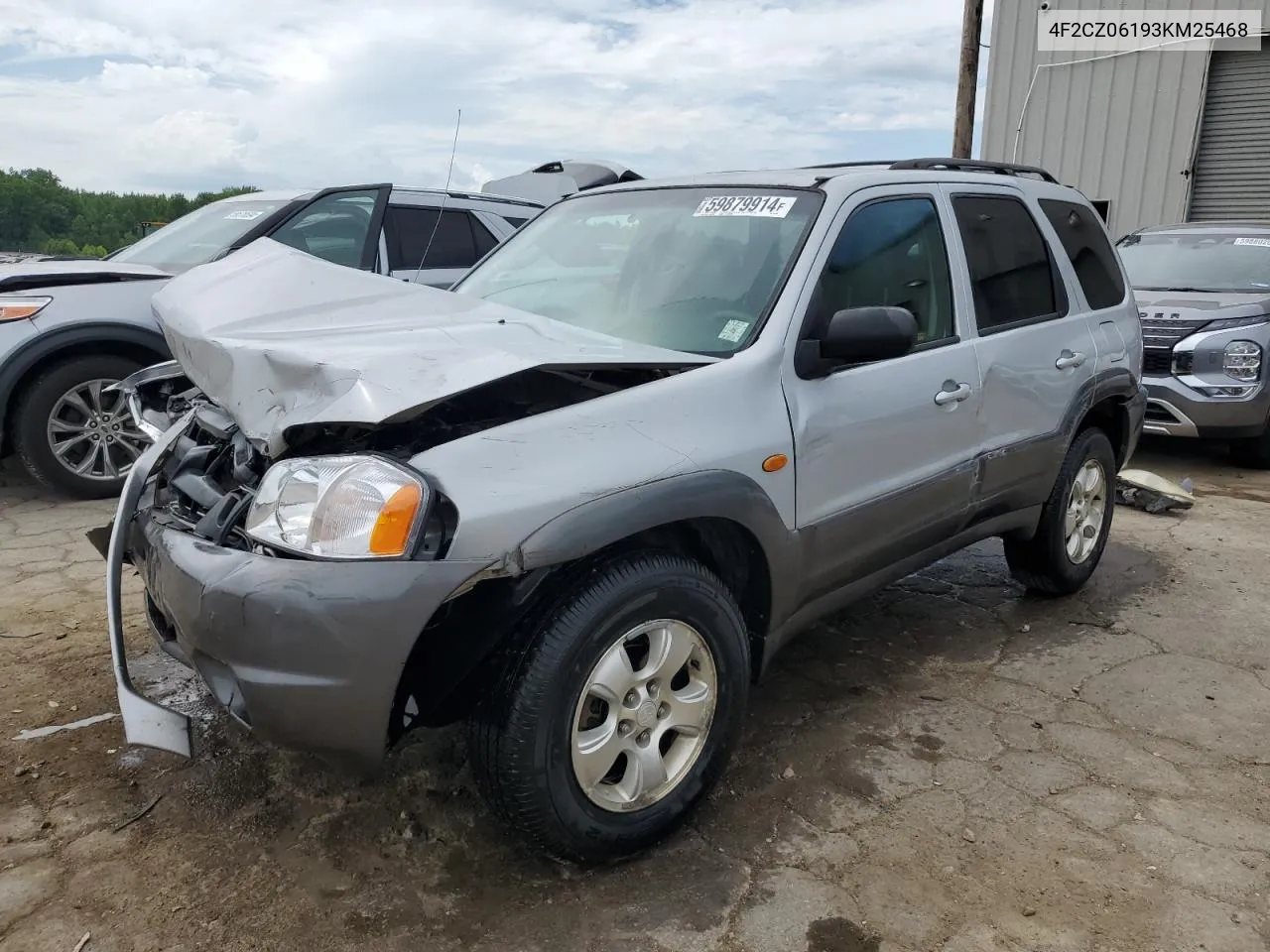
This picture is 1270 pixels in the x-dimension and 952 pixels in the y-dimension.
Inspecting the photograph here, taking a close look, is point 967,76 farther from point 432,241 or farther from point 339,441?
point 339,441

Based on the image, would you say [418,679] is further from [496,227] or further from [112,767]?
[496,227]

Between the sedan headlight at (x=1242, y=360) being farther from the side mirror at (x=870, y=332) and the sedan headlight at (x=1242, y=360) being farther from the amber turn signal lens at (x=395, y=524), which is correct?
the amber turn signal lens at (x=395, y=524)

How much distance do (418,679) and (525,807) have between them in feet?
1.22

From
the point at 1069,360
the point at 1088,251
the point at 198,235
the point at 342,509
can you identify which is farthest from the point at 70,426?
the point at 1088,251

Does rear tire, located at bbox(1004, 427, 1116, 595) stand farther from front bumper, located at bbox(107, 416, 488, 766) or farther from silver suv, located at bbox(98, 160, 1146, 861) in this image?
front bumper, located at bbox(107, 416, 488, 766)

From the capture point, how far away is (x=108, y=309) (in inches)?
214


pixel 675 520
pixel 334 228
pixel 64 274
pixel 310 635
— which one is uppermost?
pixel 334 228

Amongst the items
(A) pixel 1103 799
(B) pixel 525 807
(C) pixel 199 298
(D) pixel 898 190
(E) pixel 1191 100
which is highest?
(E) pixel 1191 100

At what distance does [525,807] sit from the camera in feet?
7.04

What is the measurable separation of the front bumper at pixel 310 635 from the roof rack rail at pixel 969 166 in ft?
7.78

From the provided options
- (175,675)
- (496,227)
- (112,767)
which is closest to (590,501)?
(112,767)

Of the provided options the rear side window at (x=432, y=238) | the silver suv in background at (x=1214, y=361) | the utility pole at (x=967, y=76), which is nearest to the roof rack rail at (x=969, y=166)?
the silver suv in background at (x=1214, y=361)

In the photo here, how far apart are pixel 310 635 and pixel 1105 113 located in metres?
14.1

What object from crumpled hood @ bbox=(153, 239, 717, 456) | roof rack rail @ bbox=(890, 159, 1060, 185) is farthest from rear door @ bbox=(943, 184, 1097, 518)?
crumpled hood @ bbox=(153, 239, 717, 456)
